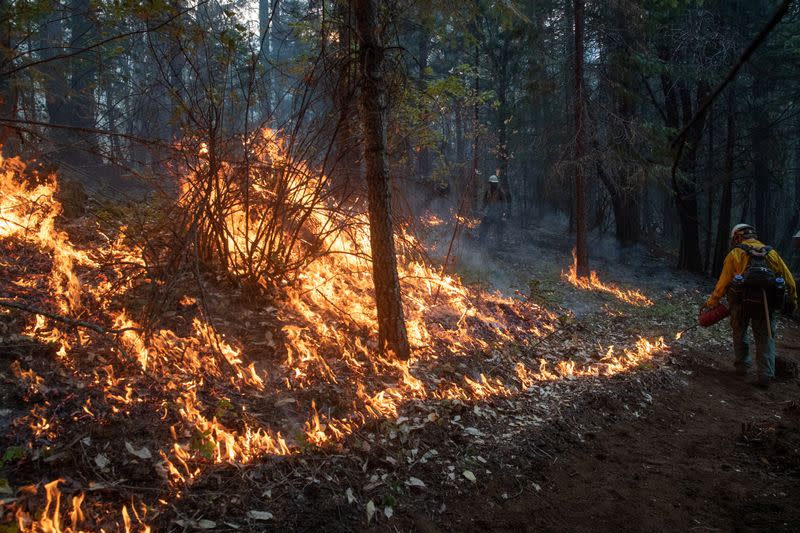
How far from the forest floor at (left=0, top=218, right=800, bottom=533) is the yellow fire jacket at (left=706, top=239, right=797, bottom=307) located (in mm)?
1651

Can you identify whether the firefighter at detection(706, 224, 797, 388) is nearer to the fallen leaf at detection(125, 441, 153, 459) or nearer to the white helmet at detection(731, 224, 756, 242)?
the white helmet at detection(731, 224, 756, 242)

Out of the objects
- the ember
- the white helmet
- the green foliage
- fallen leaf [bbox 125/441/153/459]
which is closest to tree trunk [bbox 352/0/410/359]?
the green foliage

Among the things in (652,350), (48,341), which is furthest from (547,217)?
(48,341)

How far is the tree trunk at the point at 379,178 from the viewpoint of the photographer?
492cm

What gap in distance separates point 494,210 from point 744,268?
10.0 m

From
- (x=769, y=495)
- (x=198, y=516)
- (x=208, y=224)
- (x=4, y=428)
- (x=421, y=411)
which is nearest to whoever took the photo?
(x=198, y=516)

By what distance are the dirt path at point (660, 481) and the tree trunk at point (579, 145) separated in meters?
8.11

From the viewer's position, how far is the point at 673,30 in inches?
544

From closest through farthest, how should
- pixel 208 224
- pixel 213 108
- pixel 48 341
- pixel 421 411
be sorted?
pixel 48 341
pixel 421 411
pixel 213 108
pixel 208 224

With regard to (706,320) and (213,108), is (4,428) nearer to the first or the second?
(213,108)

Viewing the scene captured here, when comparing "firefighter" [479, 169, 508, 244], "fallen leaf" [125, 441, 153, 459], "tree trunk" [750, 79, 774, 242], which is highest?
"tree trunk" [750, 79, 774, 242]

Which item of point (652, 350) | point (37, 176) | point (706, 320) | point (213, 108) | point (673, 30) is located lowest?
point (652, 350)

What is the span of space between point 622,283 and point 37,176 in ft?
48.5

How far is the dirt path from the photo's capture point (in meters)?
3.28
